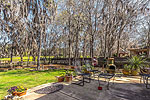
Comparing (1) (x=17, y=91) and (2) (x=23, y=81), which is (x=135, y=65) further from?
(2) (x=23, y=81)

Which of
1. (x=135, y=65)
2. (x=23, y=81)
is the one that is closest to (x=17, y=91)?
(x=23, y=81)

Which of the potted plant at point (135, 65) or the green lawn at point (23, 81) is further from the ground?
the potted plant at point (135, 65)

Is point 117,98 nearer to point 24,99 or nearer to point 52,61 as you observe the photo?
point 24,99

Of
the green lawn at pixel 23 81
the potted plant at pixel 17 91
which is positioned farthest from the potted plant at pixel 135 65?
the potted plant at pixel 17 91

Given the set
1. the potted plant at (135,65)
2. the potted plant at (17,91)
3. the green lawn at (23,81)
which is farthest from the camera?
the potted plant at (135,65)

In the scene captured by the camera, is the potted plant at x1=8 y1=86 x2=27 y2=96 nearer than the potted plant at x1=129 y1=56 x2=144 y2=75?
Yes

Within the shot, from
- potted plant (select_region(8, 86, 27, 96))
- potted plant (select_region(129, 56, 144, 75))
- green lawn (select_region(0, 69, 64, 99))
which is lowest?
green lawn (select_region(0, 69, 64, 99))

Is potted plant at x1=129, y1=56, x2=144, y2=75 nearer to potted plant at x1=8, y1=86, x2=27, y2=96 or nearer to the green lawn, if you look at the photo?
the green lawn

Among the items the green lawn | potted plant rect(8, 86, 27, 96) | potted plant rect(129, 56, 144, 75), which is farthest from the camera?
potted plant rect(129, 56, 144, 75)

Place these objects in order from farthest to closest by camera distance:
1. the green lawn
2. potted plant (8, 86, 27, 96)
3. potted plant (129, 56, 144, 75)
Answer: potted plant (129, 56, 144, 75)
the green lawn
potted plant (8, 86, 27, 96)

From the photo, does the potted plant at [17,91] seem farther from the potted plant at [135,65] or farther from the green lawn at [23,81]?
the potted plant at [135,65]

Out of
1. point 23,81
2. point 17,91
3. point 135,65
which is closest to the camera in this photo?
point 17,91

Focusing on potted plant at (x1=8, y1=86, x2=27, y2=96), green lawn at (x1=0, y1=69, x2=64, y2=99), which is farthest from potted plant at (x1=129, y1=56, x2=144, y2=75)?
potted plant at (x1=8, y1=86, x2=27, y2=96)

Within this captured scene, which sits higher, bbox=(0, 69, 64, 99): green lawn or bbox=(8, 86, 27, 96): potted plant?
bbox=(8, 86, 27, 96): potted plant
